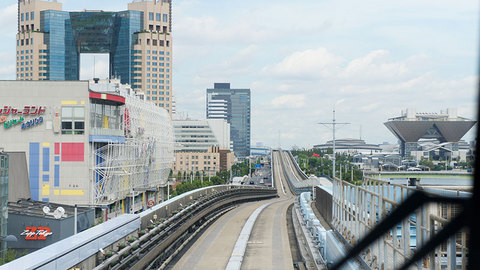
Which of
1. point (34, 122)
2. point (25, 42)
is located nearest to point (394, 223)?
point (34, 122)

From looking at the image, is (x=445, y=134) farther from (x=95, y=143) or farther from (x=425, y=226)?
(x=425, y=226)

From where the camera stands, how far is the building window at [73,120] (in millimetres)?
55916

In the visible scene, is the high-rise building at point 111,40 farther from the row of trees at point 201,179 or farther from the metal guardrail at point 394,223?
the metal guardrail at point 394,223

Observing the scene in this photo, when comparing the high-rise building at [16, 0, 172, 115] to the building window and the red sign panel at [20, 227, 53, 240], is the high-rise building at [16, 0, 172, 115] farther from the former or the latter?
the red sign panel at [20, 227, 53, 240]

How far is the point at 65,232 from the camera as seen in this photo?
40500mm

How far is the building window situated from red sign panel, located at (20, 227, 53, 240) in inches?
695

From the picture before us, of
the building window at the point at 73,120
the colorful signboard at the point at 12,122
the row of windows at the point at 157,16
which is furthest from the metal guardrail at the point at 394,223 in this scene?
the row of windows at the point at 157,16

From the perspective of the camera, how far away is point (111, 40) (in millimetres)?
164750

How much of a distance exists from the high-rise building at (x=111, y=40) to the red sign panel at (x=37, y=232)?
12135 centimetres

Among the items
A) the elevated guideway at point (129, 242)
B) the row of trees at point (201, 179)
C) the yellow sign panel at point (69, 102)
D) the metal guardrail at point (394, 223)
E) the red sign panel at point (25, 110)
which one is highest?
the yellow sign panel at point (69, 102)

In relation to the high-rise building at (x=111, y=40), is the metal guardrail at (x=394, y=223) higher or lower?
lower

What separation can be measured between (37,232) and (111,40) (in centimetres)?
13224

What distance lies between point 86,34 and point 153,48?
2241 centimetres

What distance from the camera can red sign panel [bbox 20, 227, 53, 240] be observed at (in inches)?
1563
